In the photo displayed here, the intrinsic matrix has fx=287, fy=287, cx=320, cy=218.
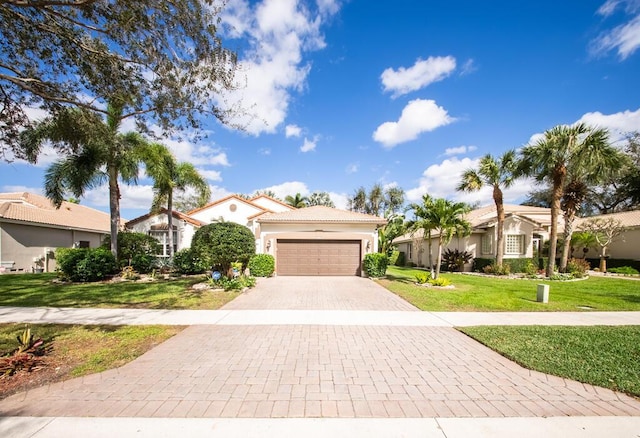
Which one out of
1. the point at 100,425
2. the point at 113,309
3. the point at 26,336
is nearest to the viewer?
the point at 100,425

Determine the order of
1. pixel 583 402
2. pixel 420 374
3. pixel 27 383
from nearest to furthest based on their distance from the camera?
pixel 583 402 → pixel 27 383 → pixel 420 374

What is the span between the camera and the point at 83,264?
1347cm

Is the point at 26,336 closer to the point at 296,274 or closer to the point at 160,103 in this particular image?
the point at 160,103

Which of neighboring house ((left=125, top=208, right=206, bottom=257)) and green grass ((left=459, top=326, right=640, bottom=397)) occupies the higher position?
neighboring house ((left=125, top=208, right=206, bottom=257))

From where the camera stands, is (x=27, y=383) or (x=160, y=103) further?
(x=160, y=103)

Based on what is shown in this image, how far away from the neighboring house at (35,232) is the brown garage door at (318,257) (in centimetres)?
1472

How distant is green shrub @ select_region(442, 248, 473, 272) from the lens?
20.3m

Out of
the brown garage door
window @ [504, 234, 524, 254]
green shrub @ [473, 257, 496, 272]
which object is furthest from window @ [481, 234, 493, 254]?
the brown garage door

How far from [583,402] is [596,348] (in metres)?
2.46

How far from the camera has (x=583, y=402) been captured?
11.6ft

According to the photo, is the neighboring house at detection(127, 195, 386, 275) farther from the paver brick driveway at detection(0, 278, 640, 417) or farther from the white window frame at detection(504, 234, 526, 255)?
the paver brick driveway at detection(0, 278, 640, 417)

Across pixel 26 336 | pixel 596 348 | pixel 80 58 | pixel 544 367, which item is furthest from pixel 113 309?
pixel 596 348

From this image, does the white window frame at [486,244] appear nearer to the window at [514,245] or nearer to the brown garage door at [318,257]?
the window at [514,245]

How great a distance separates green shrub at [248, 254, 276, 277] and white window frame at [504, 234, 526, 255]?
16130 millimetres
